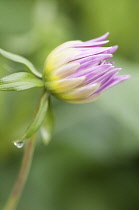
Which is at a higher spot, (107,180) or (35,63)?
(35,63)

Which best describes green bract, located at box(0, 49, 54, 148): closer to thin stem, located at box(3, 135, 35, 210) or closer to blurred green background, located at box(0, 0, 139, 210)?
thin stem, located at box(3, 135, 35, 210)

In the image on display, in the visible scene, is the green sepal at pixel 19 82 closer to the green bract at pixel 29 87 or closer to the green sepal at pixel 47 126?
the green bract at pixel 29 87

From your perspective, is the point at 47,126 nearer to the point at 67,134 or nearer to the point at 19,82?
the point at 19,82

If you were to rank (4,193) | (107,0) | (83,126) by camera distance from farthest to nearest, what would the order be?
1. (107,0)
2. (83,126)
3. (4,193)

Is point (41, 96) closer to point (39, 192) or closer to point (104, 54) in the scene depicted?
point (104, 54)

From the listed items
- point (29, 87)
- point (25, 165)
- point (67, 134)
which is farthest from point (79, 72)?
point (67, 134)

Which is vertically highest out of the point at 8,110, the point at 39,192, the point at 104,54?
the point at 104,54

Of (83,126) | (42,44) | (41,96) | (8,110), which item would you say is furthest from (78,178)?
(41,96)
